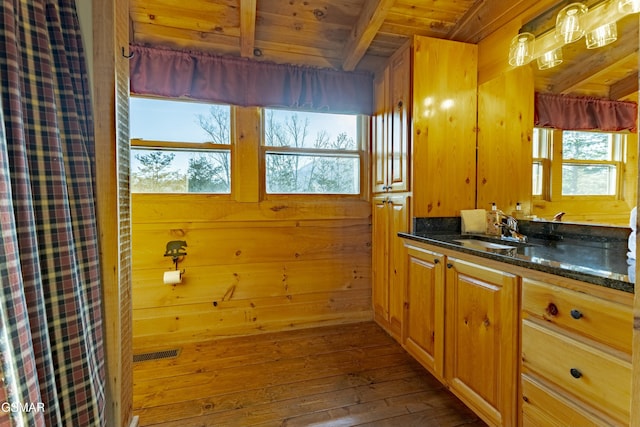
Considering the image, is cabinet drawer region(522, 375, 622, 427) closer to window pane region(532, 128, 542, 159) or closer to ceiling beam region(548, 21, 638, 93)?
window pane region(532, 128, 542, 159)

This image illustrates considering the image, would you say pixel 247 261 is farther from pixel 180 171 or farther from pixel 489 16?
pixel 489 16

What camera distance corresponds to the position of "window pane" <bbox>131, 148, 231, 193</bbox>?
220 centimetres

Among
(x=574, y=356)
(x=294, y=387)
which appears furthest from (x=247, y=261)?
(x=574, y=356)

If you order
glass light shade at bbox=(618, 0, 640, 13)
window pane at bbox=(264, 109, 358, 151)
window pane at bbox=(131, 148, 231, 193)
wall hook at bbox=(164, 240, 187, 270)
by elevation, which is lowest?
wall hook at bbox=(164, 240, 187, 270)

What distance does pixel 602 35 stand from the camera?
1.43m

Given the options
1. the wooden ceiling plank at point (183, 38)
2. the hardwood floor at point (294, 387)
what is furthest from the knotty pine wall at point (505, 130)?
the wooden ceiling plank at point (183, 38)

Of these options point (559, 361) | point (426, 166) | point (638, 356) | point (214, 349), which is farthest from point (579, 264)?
point (214, 349)

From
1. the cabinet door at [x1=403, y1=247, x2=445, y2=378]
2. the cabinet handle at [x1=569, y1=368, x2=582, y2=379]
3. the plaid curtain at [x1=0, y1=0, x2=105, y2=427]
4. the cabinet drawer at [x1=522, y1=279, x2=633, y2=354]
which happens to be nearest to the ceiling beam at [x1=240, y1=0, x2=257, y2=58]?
the plaid curtain at [x1=0, y1=0, x2=105, y2=427]

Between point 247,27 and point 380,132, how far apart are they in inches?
49.5

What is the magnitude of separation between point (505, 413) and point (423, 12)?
7.62ft

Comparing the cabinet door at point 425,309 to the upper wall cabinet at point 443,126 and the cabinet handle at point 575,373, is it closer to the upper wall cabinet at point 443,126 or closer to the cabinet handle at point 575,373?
the upper wall cabinet at point 443,126

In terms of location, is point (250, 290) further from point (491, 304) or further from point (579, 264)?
point (579, 264)

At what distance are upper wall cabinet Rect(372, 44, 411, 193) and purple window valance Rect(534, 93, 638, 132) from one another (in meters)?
0.78

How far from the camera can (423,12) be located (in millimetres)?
1937
